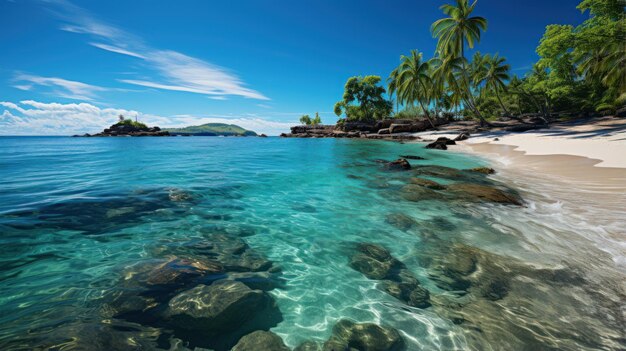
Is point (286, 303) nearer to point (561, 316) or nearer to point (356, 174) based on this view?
point (561, 316)

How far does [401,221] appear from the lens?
18.4 ft

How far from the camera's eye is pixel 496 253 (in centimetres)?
410

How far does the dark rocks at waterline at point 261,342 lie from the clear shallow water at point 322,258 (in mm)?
115

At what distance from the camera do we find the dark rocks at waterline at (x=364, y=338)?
240cm

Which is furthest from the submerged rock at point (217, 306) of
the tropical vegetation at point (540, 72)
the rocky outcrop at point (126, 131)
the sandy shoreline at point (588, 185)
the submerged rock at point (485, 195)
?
the rocky outcrop at point (126, 131)

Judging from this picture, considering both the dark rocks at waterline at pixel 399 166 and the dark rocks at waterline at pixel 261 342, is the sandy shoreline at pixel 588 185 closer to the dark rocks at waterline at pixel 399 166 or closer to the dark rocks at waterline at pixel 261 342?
the dark rocks at waterline at pixel 399 166

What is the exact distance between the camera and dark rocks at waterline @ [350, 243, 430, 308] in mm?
3135

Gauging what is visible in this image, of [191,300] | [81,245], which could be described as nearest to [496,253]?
[191,300]

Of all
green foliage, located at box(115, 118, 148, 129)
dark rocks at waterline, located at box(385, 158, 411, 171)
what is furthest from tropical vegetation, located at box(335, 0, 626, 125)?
green foliage, located at box(115, 118, 148, 129)

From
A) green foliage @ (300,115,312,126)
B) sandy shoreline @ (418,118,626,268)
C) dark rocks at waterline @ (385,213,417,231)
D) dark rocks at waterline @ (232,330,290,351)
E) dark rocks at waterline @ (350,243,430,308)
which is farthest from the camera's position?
green foliage @ (300,115,312,126)

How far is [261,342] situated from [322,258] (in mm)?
1950

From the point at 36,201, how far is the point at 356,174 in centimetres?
1108

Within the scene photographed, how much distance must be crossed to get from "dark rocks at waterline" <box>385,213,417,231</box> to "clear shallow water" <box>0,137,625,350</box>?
0.10 metres

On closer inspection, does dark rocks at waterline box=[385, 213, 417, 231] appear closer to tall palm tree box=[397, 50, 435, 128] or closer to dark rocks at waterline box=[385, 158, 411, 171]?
dark rocks at waterline box=[385, 158, 411, 171]
